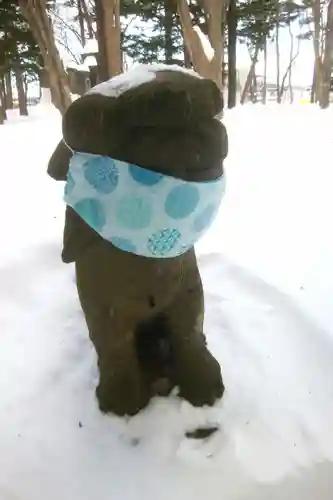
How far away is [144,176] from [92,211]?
0.11m

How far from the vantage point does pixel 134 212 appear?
816 mm

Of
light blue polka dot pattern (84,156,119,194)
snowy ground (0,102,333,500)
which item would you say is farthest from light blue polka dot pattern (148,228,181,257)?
snowy ground (0,102,333,500)

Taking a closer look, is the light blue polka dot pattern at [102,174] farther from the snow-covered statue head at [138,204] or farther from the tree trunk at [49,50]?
the tree trunk at [49,50]

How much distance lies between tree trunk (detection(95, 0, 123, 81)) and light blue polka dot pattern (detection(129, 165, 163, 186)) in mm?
1580

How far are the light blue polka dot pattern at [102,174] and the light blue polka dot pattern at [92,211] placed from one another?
26 millimetres

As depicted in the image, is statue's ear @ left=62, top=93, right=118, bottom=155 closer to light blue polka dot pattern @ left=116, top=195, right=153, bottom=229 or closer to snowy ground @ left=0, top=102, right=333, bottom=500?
light blue polka dot pattern @ left=116, top=195, right=153, bottom=229

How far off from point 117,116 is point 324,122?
394 cm

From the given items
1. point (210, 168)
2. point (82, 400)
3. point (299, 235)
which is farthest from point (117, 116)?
point (299, 235)

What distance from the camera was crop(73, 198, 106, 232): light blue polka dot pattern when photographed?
835 millimetres

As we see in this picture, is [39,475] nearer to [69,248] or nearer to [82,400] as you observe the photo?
[82,400]

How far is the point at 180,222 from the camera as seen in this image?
84 cm

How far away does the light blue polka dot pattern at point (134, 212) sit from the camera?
2.66 ft

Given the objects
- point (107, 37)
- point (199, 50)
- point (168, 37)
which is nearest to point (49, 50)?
point (107, 37)

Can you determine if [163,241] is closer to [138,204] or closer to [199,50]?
[138,204]
